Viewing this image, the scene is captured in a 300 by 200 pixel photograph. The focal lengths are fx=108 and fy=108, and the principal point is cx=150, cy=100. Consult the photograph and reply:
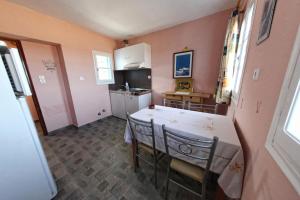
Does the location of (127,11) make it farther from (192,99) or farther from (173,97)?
(192,99)

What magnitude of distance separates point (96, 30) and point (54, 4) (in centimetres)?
108

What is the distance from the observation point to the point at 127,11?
2061 millimetres

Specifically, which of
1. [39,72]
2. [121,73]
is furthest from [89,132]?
[121,73]

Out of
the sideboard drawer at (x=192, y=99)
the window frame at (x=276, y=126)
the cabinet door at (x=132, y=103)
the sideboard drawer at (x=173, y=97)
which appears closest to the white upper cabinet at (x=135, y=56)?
the cabinet door at (x=132, y=103)

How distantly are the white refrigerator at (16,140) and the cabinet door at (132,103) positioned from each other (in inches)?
83.2

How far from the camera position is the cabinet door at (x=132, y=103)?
304 centimetres

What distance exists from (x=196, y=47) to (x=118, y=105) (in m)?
2.73

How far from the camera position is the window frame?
1.51ft

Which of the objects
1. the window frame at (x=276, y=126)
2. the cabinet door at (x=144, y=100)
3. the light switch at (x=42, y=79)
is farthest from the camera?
the cabinet door at (x=144, y=100)

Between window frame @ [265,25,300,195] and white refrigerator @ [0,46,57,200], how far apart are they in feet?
5.95

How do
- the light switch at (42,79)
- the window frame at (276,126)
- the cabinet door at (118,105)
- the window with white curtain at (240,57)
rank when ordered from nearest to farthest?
the window frame at (276,126)
the window with white curtain at (240,57)
the light switch at (42,79)
the cabinet door at (118,105)

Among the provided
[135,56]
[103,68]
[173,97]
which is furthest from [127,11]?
[173,97]

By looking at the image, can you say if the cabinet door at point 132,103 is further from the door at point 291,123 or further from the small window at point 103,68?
the door at point 291,123

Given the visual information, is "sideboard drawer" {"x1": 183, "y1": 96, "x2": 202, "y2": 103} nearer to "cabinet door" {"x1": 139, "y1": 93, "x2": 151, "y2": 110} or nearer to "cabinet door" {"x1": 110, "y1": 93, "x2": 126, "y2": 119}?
"cabinet door" {"x1": 139, "y1": 93, "x2": 151, "y2": 110}
